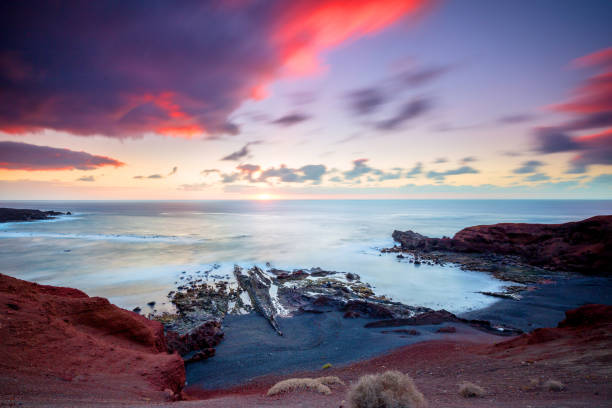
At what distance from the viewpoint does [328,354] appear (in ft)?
45.6

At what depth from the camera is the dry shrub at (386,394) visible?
17.7 ft

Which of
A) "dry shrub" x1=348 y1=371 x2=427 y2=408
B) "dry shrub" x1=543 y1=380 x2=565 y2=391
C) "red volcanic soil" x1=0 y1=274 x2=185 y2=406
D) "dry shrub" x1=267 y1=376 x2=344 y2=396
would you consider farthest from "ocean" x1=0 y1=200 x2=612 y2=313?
"dry shrub" x1=348 y1=371 x2=427 y2=408

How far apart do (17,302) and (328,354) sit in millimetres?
13045

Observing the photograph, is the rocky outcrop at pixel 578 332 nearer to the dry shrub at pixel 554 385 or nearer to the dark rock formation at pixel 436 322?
the dry shrub at pixel 554 385

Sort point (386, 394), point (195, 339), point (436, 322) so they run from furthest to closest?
point (436, 322), point (195, 339), point (386, 394)

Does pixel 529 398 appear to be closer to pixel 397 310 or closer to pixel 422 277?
pixel 397 310

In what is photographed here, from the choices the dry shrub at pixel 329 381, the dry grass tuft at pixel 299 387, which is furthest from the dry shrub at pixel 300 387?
the dry shrub at pixel 329 381

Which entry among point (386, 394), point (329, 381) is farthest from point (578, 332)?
point (386, 394)

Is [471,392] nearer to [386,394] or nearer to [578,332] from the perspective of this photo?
[386,394]

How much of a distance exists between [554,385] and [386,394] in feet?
17.8

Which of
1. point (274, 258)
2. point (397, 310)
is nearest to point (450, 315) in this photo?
point (397, 310)

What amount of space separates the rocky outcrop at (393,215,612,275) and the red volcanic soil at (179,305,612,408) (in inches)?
960

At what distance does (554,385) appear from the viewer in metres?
7.00

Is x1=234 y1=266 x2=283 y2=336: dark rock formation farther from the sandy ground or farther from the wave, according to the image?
the wave
